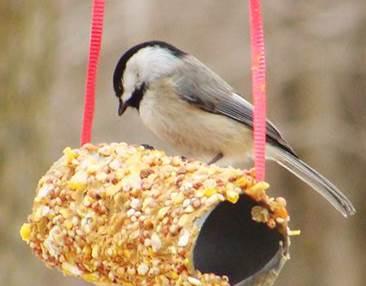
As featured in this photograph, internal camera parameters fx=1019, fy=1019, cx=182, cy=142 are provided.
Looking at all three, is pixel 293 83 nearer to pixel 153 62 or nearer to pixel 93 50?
pixel 153 62

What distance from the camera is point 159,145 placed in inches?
293

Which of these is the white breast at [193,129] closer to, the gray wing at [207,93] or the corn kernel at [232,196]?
the gray wing at [207,93]

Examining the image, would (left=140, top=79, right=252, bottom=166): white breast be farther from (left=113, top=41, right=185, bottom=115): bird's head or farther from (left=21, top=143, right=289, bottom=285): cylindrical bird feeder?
(left=21, top=143, right=289, bottom=285): cylindrical bird feeder

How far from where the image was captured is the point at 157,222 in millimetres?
2582

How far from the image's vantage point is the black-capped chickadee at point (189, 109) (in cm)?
350

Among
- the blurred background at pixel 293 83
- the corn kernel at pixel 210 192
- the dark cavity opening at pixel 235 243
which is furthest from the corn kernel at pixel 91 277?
the blurred background at pixel 293 83

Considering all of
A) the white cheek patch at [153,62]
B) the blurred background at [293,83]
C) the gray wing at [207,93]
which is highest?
the white cheek patch at [153,62]

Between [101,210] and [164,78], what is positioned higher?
[164,78]

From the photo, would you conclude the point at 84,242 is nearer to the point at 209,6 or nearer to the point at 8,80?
the point at 8,80

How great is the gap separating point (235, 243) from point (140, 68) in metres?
1.04

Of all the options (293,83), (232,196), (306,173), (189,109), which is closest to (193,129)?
(189,109)

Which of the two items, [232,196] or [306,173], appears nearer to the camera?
[232,196]

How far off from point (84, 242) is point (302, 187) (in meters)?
5.28

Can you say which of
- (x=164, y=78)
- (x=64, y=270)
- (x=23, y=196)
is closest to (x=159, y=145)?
(x=23, y=196)
